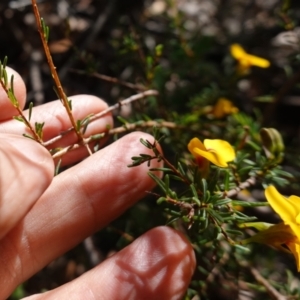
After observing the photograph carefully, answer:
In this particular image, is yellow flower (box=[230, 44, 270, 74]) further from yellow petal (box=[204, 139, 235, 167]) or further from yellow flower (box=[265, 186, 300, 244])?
yellow flower (box=[265, 186, 300, 244])

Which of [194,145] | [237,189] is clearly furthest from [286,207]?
[194,145]

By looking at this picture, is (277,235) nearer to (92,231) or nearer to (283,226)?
(283,226)

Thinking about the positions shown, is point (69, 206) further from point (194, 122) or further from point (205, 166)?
point (194, 122)

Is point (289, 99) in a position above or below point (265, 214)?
above

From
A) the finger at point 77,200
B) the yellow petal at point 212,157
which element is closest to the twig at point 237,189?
the yellow petal at point 212,157

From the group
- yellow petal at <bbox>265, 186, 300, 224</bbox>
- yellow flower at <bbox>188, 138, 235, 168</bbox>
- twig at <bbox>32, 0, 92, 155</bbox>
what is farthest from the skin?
yellow petal at <bbox>265, 186, 300, 224</bbox>

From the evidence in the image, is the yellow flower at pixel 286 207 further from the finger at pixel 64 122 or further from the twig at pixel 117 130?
the finger at pixel 64 122

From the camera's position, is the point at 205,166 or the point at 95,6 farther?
the point at 95,6

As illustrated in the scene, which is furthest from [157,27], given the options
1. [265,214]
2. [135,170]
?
[135,170]
